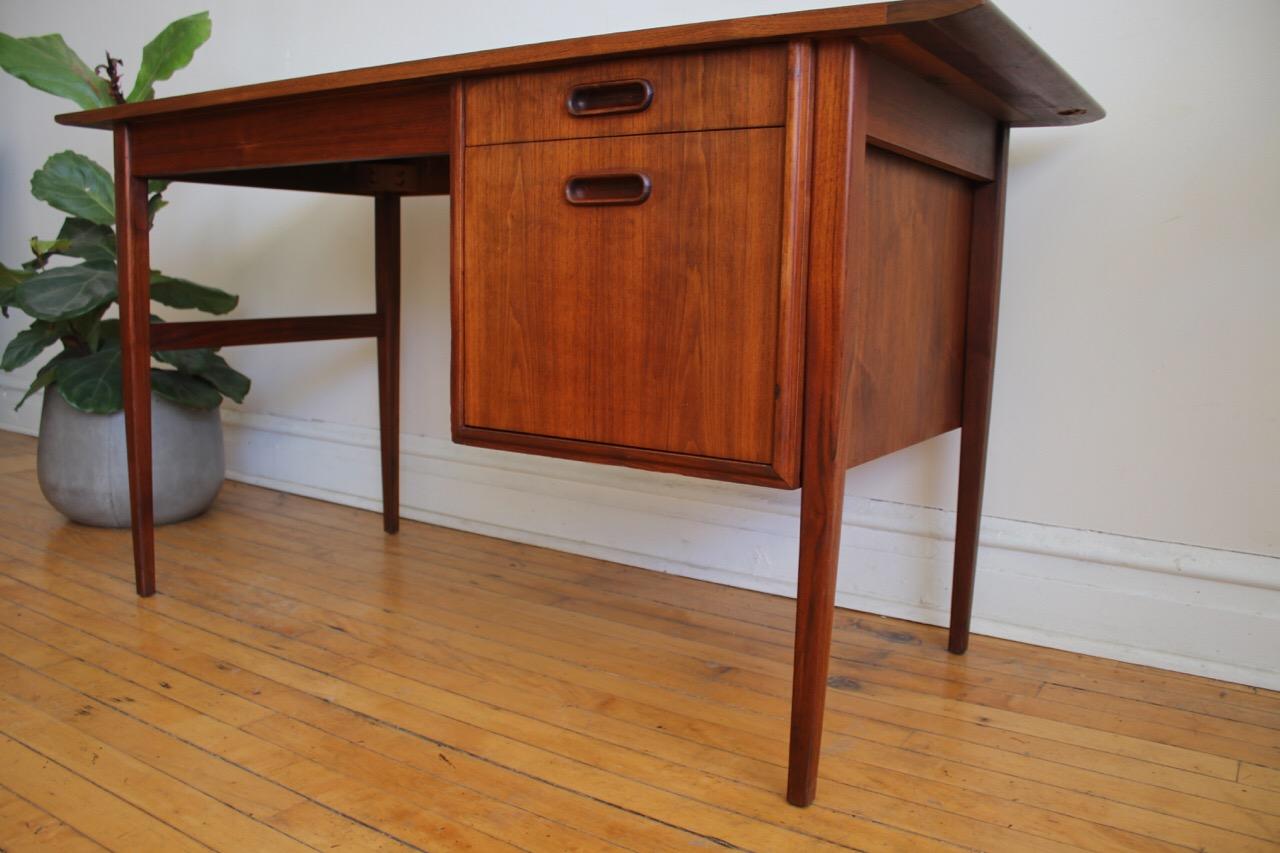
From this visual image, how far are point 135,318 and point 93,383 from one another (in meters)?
0.49

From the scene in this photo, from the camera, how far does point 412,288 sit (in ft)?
7.52

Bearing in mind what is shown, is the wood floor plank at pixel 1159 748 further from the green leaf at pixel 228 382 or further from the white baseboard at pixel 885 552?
the green leaf at pixel 228 382

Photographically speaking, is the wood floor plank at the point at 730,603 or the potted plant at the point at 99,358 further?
the potted plant at the point at 99,358

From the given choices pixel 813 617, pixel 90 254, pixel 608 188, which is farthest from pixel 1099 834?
pixel 90 254

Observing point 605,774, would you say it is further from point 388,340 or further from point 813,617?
point 388,340

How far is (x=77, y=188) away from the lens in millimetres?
2045

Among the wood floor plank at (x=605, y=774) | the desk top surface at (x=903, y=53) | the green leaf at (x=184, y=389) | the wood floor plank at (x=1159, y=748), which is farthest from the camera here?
the green leaf at (x=184, y=389)

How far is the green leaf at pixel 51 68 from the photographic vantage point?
201cm

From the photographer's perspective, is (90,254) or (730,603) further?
(90,254)

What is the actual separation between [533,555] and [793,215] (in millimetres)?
1192

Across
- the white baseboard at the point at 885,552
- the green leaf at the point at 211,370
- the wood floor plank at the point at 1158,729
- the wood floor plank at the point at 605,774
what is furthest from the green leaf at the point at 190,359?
the wood floor plank at the point at 1158,729

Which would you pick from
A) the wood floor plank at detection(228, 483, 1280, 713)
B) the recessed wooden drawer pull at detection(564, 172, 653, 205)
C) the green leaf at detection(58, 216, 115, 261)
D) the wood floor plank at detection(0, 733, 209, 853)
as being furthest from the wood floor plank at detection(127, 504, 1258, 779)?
the green leaf at detection(58, 216, 115, 261)

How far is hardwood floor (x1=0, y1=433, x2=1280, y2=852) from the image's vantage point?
104cm

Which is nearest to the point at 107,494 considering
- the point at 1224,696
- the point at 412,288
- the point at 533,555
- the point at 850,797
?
the point at 412,288
